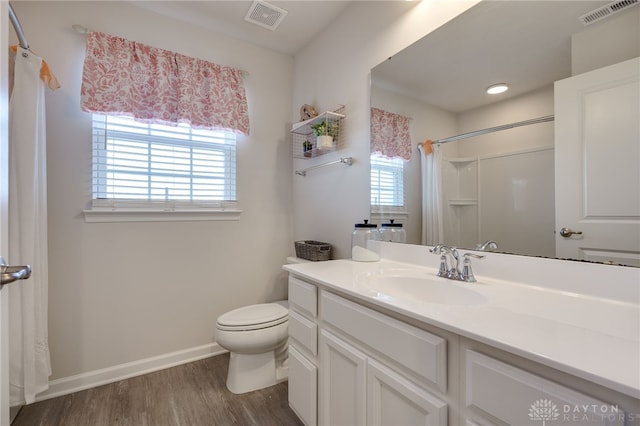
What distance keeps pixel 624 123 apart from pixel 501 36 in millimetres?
573

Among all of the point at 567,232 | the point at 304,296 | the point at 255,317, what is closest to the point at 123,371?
the point at 255,317

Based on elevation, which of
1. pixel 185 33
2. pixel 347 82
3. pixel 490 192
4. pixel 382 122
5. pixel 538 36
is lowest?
pixel 490 192

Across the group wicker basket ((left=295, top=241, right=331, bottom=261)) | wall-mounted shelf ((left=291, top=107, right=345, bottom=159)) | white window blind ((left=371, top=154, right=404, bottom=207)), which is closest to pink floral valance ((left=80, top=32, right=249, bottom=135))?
wall-mounted shelf ((left=291, top=107, right=345, bottom=159))

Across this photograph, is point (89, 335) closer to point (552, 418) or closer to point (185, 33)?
point (185, 33)

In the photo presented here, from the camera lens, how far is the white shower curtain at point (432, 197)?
1.39 meters

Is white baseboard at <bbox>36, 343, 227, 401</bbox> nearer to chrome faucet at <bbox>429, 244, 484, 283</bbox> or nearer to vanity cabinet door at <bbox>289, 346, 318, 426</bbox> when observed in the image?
vanity cabinet door at <bbox>289, 346, 318, 426</bbox>

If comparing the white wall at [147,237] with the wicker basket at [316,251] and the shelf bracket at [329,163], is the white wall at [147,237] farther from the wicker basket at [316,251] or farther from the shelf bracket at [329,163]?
the wicker basket at [316,251]

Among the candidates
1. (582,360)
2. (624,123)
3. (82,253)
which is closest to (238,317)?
(82,253)

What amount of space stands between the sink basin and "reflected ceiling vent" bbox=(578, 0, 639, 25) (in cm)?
98

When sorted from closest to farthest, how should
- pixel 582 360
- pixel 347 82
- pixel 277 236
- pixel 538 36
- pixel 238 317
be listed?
pixel 582 360 < pixel 538 36 < pixel 238 317 < pixel 347 82 < pixel 277 236

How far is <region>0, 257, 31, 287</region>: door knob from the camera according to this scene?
649 millimetres

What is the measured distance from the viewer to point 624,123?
84cm

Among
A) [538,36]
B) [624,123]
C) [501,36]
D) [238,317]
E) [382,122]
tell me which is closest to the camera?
[624,123]

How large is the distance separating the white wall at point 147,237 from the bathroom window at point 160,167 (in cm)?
8
